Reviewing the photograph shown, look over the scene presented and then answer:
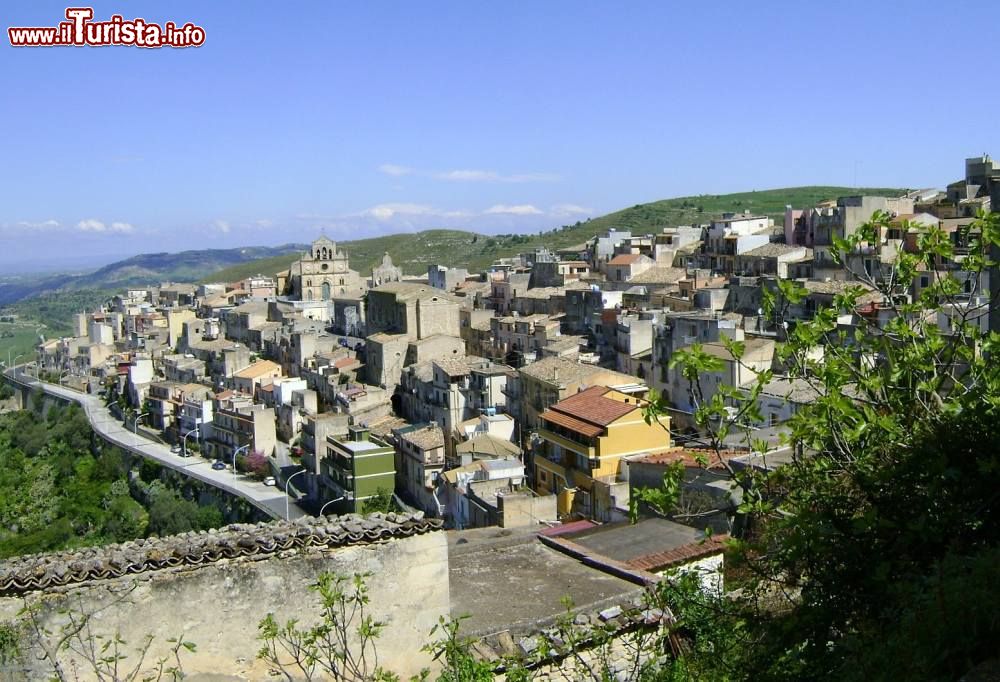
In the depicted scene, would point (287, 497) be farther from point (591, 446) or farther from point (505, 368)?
point (591, 446)

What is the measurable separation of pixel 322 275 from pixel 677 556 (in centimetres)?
6766

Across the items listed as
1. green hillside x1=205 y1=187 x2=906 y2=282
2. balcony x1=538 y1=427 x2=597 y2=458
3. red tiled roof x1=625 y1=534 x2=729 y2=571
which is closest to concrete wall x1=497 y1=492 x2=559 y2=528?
balcony x1=538 y1=427 x2=597 y2=458

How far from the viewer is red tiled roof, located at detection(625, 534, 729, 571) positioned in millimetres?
9070

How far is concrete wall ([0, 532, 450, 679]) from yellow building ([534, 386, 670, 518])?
54.7ft

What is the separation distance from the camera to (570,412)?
90.2ft

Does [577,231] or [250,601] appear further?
[577,231]

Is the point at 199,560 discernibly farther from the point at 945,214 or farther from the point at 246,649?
the point at 945,214

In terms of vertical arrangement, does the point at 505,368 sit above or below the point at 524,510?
above

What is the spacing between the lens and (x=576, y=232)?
10856 cm

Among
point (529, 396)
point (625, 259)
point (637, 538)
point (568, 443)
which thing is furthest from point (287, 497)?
point (637, 538)

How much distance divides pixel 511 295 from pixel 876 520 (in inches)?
1951

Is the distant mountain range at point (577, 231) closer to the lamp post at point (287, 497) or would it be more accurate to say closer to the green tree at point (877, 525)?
the lamp post at point (287, 497)

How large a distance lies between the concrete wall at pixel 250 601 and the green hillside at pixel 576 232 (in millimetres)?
85467

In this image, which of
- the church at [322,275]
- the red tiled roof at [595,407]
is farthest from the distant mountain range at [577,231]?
the red tiled roof at [595,407]
